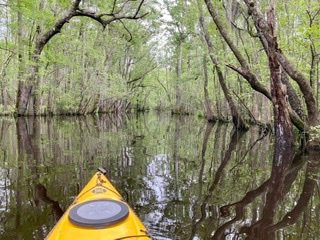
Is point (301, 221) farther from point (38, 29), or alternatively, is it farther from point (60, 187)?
point (38, 29)

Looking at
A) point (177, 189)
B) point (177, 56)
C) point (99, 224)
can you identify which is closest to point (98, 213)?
point (99, 224)

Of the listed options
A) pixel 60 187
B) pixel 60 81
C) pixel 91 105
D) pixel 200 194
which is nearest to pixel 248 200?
pixel 200 194

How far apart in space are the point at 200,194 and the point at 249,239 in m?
1.90

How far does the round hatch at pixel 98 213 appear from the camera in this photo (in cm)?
298

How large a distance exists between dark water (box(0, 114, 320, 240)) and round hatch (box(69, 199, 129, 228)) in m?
0.93

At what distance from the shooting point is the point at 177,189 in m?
6.13

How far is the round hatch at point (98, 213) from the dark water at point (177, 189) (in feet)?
3.04

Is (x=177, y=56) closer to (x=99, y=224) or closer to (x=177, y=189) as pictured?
(x=177, y=189)

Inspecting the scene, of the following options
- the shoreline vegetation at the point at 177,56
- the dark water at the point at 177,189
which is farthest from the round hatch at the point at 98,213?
the shoreline vegetation at the point at 177,56

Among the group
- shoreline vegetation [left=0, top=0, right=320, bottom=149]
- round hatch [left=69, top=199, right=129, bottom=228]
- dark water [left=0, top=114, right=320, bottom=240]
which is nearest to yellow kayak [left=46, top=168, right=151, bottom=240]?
round hatch [left=69, top=199, right=129, bottom=228]

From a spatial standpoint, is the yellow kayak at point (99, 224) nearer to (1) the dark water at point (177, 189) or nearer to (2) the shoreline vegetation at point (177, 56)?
(1) the dark water at point (177, 189)

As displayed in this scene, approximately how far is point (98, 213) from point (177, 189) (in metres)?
3.12

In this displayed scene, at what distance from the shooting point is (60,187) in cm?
597

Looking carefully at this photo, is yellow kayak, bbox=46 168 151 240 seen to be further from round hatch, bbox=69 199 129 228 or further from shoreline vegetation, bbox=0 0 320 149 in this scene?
shoreline vegetation, bbox=0 0 320 149
